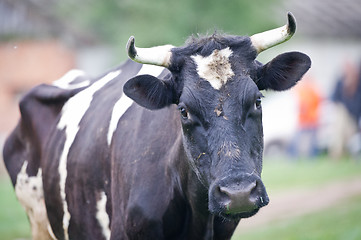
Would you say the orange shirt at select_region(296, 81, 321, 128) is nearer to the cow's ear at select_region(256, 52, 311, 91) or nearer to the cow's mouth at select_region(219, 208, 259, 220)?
the cow's ear at select_region(256, 52, 311, 91)

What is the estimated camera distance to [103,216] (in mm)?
5520

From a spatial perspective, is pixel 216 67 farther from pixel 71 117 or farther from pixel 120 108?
pixel 71 117

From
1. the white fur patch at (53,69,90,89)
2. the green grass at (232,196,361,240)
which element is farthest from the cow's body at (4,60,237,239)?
the green grass at (232,196,361,240)

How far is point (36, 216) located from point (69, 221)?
87 cm

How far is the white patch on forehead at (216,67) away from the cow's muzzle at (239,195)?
761mm

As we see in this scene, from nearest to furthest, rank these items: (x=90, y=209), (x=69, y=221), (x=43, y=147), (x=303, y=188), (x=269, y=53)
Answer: (x=90, y=209)
(x=69, y=221)
(x=43, y=147)
(x=303, y=188)
(x=269, y=53)

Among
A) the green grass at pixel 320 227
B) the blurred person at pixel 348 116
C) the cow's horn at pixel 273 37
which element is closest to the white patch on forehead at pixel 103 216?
the cow's horn at pixel 273 37

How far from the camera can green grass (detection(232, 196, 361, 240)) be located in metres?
8.66

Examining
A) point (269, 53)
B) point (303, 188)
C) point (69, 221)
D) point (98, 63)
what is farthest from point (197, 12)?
point (69, 221)

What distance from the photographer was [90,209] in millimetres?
5641

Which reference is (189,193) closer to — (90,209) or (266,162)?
(90,209)

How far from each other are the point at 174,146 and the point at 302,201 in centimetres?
722

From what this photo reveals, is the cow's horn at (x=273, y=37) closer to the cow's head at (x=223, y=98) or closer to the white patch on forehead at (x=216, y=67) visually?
the cow's head at (x=223, y=98)

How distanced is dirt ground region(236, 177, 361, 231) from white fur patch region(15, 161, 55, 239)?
4.61 m
